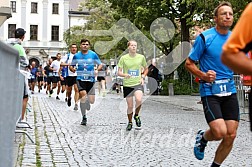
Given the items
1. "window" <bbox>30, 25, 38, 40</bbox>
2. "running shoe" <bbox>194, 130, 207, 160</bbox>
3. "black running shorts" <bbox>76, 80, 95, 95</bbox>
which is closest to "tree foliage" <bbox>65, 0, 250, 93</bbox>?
"black running shorts" <bbox>76, 80, 95, 95</bbox>

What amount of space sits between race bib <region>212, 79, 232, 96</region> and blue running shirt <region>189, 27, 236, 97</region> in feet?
0.10

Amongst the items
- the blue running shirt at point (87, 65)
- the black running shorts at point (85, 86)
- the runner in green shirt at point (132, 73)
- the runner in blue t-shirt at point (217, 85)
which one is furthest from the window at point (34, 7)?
the runner in blue t-shirt at point (217, 85)

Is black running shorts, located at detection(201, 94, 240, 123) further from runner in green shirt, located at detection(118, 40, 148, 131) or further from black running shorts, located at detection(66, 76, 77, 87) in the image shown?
black running shorts, located at detection(66, 76, 77, 87)

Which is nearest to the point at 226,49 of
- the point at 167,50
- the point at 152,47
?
the point at 167,50

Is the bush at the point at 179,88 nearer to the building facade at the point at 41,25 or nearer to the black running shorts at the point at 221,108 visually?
the black running shorts at the point at 221,108

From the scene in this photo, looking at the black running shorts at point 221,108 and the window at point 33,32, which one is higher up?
the window at point 33,32

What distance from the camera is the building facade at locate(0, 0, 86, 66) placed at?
246ft

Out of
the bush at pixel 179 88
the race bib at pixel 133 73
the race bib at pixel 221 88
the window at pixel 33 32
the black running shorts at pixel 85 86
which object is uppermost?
the window at pixel 33 32

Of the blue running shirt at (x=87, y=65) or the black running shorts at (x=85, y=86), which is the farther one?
the blue running shirt at (x=87, y=65)

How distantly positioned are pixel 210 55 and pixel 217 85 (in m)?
0.34

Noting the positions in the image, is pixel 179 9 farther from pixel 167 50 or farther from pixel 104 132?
pixel 104 132

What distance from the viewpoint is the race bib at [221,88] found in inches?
239

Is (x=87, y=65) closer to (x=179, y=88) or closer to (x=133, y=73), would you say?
→ (x=133, y=73)

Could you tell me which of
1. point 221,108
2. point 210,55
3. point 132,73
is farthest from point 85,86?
point 221,108
